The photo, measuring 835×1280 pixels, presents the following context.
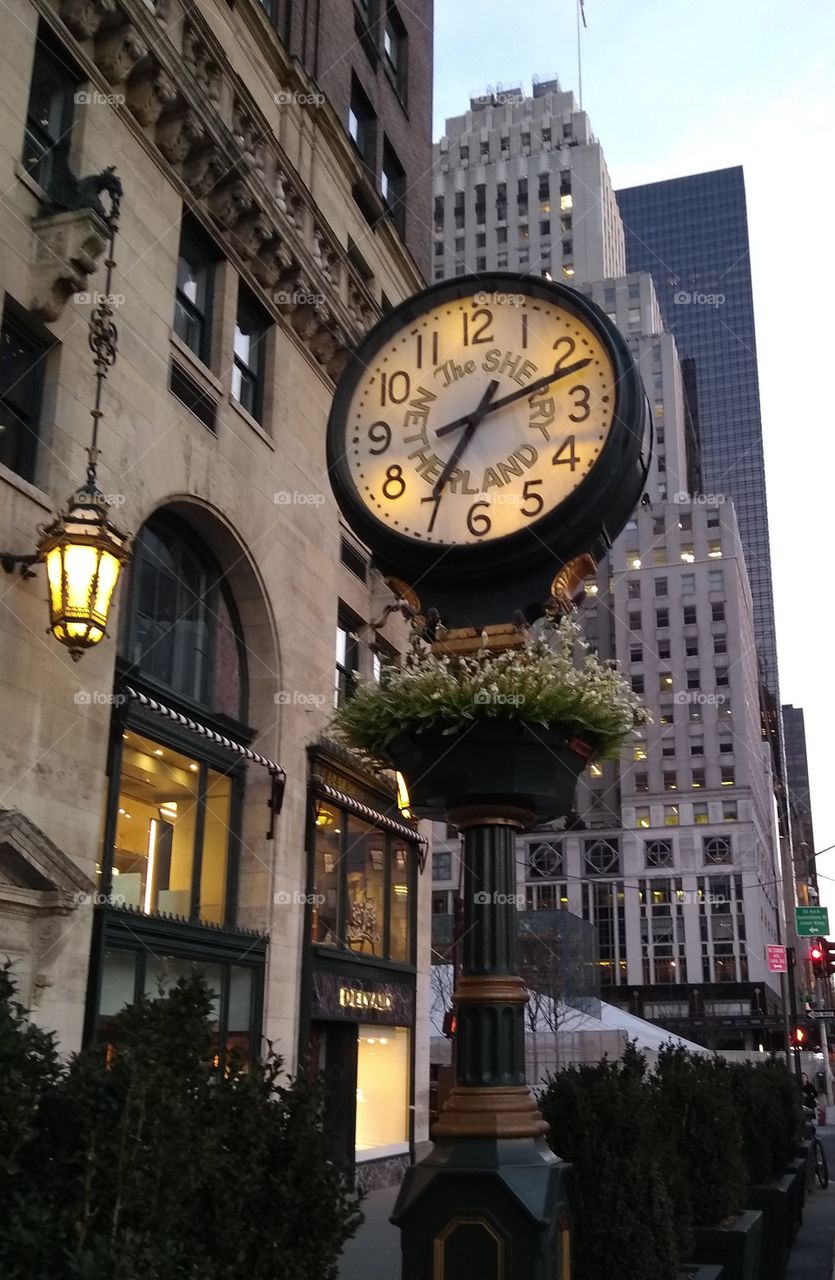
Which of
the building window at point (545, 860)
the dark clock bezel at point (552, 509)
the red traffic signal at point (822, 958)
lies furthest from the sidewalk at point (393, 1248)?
the building window at point (545, 860)

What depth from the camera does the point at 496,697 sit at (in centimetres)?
520

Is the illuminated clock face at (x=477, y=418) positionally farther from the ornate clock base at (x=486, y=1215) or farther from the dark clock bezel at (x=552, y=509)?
the ornate clock base at (x=486, y=1215)

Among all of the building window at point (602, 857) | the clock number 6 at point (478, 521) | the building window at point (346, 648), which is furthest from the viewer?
the building window at point (602, 857)

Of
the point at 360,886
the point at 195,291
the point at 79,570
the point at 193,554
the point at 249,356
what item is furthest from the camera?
the point at 360,886

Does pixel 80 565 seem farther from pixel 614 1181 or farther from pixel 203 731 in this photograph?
pixel 614 1181

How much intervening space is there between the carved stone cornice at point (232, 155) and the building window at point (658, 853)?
307 ft

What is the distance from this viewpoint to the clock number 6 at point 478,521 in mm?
5750

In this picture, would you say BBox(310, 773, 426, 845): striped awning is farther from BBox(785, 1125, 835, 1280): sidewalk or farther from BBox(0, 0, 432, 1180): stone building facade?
BBox(785, 1125, 835, 1280): sidewalk

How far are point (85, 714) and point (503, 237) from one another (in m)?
127

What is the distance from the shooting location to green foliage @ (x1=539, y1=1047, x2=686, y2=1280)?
22.2 ft

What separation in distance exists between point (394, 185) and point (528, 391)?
2256cm

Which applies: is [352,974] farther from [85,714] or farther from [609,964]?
[609,964]

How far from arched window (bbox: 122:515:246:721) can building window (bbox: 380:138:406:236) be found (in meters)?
12.6

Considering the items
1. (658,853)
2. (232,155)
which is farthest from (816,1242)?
(658,853)
